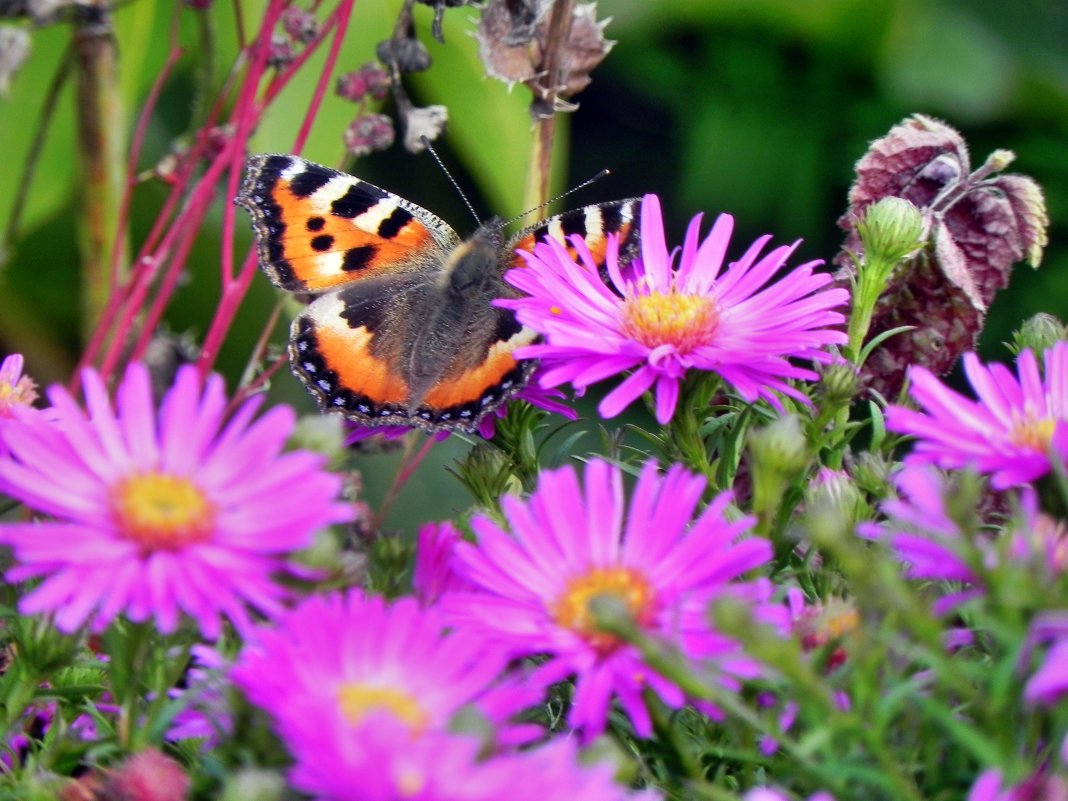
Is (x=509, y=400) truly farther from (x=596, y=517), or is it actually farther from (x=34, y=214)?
(x=34, y=214)

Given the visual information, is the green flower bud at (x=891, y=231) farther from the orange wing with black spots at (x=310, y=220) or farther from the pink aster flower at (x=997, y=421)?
the orange wing with black spots at (x=310, y=220)

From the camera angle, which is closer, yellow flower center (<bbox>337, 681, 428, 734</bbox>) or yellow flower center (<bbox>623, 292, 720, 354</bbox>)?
yellow flower center (<bbox>337, 681, 428, 734</bbox>)

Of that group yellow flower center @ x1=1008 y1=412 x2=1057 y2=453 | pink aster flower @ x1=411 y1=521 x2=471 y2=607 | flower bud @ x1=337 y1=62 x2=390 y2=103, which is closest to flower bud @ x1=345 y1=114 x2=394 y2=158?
flower bud @ x1=337 y1=62 x2=390 y2=103

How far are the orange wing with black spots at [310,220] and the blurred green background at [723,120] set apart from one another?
82 cm

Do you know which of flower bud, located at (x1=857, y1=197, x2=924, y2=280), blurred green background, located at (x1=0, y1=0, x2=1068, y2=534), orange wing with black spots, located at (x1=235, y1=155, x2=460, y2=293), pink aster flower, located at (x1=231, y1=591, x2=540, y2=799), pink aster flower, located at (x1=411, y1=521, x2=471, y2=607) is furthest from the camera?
blurred green background, located at (x1=0, y1=0, x2=1068, y2=534)

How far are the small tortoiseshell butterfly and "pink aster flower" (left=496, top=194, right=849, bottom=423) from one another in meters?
0.04

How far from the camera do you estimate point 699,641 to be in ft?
1.39

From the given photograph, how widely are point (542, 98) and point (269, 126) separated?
0.71 meters

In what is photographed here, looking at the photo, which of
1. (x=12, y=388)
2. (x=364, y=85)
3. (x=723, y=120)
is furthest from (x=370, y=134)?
(x=723, y=120)

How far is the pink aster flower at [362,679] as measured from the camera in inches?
13.0

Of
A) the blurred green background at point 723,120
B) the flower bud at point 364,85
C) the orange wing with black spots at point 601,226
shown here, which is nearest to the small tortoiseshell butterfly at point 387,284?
the orange wing with black spots at point 601,226

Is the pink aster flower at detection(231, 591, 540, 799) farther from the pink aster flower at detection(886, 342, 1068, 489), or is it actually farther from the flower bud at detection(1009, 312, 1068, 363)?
the flower bud at detection(1009, 312, 1068, 363)

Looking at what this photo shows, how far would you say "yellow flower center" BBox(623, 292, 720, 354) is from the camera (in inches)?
24.5

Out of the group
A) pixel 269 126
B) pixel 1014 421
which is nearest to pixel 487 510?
pixel 1014 421
